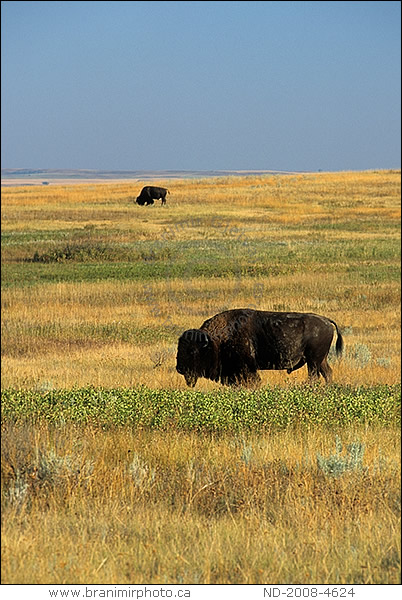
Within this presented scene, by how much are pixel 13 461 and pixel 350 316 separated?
17.2 meters

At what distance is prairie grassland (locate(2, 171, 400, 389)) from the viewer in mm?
17234

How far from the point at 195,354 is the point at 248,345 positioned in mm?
878

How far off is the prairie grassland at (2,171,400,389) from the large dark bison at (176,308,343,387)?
135 centimetres

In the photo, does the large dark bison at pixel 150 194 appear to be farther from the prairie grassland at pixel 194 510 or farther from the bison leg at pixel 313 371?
the prairie grassland at pixel 194 510

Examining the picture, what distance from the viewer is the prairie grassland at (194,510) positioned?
5.05 meters

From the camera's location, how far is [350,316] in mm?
23031

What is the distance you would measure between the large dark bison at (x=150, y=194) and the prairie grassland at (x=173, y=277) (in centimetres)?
207

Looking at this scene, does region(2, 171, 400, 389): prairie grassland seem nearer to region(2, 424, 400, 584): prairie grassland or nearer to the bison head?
the bison head

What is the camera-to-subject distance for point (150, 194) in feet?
48.0

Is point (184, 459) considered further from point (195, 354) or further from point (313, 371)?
point (313, 371)

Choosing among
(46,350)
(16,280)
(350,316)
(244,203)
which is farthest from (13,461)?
(244,203)

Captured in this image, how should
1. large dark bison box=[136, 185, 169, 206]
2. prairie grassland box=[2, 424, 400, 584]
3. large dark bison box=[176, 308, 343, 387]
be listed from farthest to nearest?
large dark bison box=[136, 185, 169, 206]
large dark bison box=[176, 308, 343, 387]
prairie grassland box=[2, 424, 400, 584]

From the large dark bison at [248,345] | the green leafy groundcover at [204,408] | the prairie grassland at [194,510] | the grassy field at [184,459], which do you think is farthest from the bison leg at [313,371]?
the prairie grassland at [194,510]

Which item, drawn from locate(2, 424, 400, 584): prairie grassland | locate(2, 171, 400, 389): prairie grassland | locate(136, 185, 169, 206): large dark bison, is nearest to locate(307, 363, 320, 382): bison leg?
locate(2, 171, 400, 389): prairie grassland
